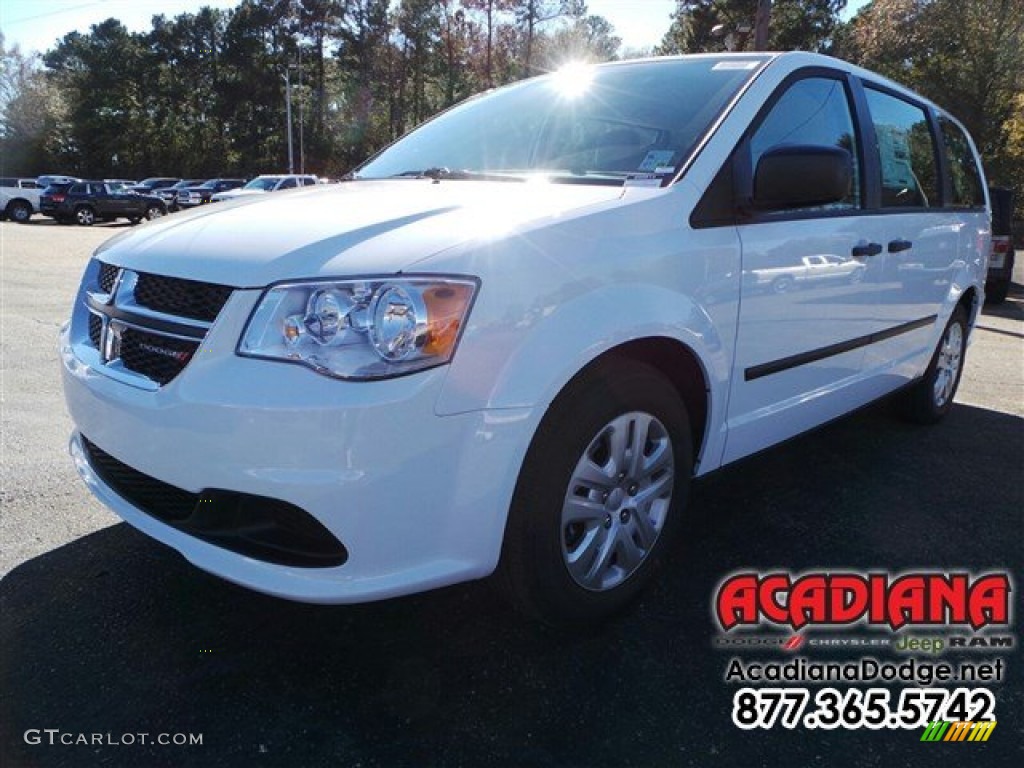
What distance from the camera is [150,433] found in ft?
6.41

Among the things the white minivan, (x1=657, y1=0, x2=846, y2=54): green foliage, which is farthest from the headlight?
(x1=657, y1=0, x2=846, y2=54): green foliage

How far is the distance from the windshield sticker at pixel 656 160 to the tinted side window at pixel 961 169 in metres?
2.51

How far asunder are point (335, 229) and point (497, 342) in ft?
1.83

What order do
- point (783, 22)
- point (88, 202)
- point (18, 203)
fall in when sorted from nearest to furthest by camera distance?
1. point (88, 202)
2. point (18, 203)
3. point (783, 22)

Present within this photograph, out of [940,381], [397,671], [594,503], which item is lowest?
[397,671]

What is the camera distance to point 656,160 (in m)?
2.54

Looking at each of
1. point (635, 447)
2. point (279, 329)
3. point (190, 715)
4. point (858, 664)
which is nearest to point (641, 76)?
point (635, 447)

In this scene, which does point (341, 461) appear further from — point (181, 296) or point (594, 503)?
point (594, 503)

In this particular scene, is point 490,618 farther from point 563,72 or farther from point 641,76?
point 563,72

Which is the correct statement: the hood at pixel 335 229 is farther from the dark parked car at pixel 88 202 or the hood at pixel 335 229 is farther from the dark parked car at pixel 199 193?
the dark parked car at pixel 199 193

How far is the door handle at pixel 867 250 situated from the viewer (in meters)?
3.09

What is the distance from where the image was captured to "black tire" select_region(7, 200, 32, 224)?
27.0m

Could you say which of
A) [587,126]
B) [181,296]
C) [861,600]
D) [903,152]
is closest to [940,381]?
[903,152]

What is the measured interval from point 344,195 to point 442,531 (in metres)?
1.27
